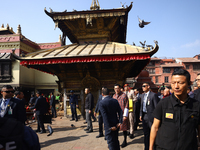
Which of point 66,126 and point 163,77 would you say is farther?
point 163,77

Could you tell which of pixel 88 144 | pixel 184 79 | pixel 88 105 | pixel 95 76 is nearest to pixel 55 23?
pixel 95 76

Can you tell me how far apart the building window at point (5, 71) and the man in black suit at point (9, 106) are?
16.8 metres

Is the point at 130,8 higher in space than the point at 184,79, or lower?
higher

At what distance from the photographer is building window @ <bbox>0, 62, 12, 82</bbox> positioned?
19180mm

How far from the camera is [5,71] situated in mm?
19344

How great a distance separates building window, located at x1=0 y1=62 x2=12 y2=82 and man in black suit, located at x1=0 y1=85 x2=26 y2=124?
16.8 m

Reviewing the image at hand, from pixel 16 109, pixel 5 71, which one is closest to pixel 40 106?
pixel 16 109

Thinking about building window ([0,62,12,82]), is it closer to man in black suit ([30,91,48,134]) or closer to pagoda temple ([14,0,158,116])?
pagoda temple ([14,0,158,116])

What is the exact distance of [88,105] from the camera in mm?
7758

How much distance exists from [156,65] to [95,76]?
4495 centimetres

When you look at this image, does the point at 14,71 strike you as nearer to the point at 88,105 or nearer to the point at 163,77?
the point at 88,105

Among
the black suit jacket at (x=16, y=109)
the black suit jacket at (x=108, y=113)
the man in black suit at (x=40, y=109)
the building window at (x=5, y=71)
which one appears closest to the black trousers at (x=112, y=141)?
the black suit jacket at (x=108, y=113)

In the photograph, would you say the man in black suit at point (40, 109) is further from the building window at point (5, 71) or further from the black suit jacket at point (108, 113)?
the building window at point (5, 71)

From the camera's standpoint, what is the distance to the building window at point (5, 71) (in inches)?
755
